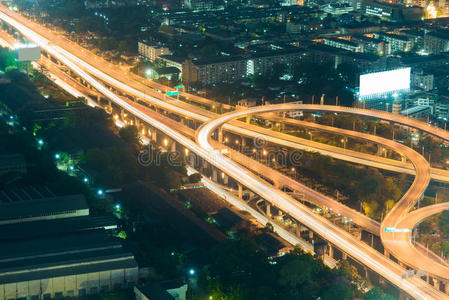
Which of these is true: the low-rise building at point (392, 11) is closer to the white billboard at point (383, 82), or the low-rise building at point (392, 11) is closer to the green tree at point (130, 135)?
the white billboard at point (383, 82)

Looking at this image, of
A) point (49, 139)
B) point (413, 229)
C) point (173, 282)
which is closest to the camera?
point (173, 282)

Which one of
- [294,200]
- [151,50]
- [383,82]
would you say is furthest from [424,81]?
[294,200]

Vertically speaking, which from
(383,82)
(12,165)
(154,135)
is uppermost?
(383,82)

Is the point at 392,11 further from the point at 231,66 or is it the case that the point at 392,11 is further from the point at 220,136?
the point at 220,136

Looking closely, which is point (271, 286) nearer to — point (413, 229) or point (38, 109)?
point (413, 229)

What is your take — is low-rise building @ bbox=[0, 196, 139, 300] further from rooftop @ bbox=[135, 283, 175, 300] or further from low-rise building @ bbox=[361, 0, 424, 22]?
low-rise building @ bbox=[361, 0, 424, 22]

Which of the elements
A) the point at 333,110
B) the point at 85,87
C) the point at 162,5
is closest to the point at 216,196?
the point at 333,110

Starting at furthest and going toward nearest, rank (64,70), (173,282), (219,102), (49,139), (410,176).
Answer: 1. (64,70)
2. (219,102)
3. (49,139)
4. (410,176)
5. (173,282)

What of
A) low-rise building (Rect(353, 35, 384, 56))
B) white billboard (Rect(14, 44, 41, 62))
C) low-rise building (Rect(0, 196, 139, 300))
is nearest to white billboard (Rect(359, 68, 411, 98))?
low-rise building (Rect(353, 35, 384, 56))
